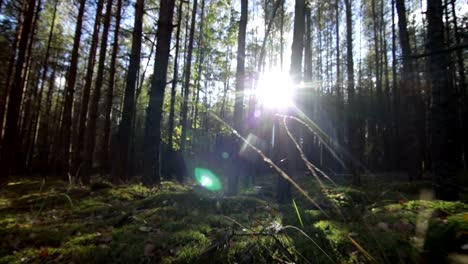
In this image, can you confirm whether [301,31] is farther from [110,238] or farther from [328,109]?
[328,109]

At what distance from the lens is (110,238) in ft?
8.36

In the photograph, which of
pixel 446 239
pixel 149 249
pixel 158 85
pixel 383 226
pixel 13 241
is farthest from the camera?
pixel 158 85

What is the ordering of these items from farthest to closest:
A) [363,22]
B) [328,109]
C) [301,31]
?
[328,109] → [363,22] → [301,31]

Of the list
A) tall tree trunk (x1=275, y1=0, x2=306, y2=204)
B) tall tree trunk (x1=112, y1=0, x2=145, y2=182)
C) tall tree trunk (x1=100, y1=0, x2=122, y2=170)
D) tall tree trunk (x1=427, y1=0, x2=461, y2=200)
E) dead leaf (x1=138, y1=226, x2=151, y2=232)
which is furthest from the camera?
tall tree trunk (x1=100, y1=0, x2=122, y2=170)

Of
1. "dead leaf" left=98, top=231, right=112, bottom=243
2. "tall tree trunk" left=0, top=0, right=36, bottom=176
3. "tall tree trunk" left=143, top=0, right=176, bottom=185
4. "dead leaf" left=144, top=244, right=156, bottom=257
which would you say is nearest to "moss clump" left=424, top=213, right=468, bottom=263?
"dead leaf" left=144, top=244, right=156, bottom=257

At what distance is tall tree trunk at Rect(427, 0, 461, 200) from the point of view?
4422 millimetres

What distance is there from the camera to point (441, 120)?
179 inches

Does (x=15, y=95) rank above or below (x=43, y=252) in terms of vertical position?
above

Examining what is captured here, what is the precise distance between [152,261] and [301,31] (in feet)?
16.4

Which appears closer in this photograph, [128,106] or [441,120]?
[441,120]

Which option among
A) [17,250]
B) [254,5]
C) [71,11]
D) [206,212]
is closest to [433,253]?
[206,212]

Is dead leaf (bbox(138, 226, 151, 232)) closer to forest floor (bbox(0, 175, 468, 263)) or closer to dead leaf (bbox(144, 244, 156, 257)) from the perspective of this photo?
forest floor (bbox(0, 175, 468, 263))

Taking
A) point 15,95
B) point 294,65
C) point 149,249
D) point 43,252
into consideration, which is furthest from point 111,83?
point 149,249

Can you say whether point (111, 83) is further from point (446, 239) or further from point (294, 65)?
point (446, 239)
